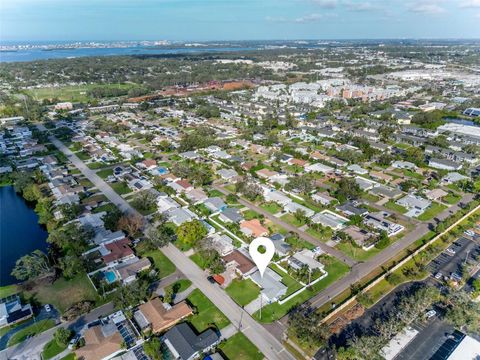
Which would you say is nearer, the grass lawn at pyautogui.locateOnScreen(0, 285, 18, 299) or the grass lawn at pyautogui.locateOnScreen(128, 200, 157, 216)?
the grass lawn at pyautogui.locateOnScreen(0, 285, 18, 299)

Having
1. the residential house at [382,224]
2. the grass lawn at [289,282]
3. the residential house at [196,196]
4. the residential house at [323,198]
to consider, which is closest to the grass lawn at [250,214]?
the residential house at [196,196]

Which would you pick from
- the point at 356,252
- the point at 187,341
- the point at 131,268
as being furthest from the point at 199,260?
the point at 356,252

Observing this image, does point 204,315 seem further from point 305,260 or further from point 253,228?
point 253,228

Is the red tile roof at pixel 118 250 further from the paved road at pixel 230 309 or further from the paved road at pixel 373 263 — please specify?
the paved road at pixel 373 263

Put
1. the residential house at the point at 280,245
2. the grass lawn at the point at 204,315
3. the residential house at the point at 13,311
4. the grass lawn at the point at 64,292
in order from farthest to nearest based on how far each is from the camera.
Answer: the residential house at the point at 280,245 → the grass lawn at the point at 64,292 → the residential house at the point at 13,311 → the grass lawn at the point at 204,315

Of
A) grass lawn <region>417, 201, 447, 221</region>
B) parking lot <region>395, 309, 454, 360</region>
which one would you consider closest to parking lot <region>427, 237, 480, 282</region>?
grass lawn <region>417, 201, 447, 221</region>

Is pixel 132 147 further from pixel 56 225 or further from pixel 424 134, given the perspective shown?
pixel 424 134

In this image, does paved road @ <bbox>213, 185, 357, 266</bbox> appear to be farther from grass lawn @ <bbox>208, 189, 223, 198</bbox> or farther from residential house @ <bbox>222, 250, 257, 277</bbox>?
residential house @ <bbox>222, 250, 257, 277</bbox>

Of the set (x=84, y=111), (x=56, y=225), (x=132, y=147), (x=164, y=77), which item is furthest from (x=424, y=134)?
(x=164, y=77)
